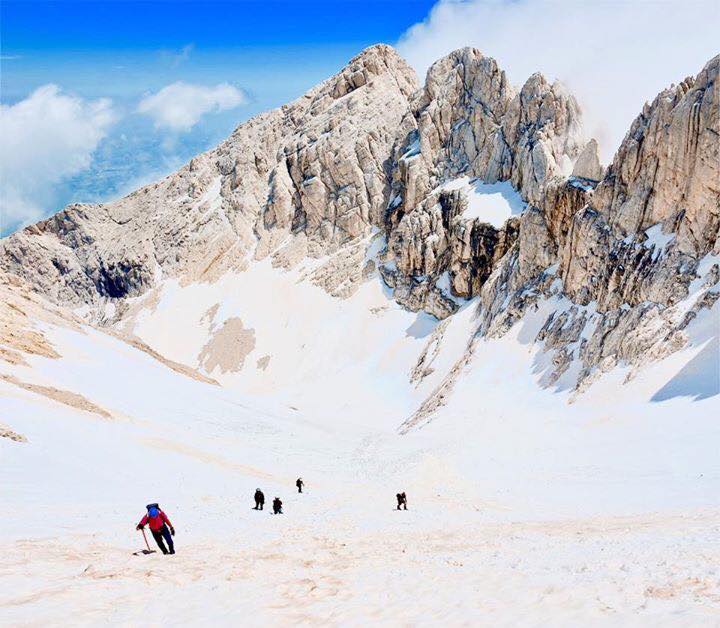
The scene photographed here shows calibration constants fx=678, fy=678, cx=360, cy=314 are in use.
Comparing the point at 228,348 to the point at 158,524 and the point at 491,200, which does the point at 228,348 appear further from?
the point at 158,524

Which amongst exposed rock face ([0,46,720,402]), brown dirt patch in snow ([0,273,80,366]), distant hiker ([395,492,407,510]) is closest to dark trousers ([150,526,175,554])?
distant hiker ([395,492,407,510])

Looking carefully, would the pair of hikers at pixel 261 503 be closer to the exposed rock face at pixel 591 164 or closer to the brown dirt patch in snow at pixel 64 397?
the brown dirt patch in snow at pixel 64 397

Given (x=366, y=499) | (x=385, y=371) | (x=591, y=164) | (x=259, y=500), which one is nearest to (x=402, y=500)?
(x=366, y=499)

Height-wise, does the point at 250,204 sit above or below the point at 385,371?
above

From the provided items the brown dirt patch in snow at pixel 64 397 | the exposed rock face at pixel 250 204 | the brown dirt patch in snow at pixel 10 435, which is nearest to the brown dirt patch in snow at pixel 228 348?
the exposed rock face at pixel 250 204

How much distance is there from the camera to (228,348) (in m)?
115

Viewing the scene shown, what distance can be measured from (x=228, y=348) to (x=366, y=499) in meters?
86.1

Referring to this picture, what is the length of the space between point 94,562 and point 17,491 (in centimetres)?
826

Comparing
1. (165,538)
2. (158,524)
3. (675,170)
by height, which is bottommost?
(165,538)

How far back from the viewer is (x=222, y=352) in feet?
377

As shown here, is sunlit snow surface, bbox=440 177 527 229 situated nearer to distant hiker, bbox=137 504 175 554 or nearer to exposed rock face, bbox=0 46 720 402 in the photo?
exposed rock face, bbox=0 46 720 402

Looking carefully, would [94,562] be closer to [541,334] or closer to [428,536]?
[428,536]

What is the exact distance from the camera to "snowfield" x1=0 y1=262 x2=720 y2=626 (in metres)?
11.6

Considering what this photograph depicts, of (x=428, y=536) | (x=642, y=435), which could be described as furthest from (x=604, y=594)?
(x=642, y=435)
